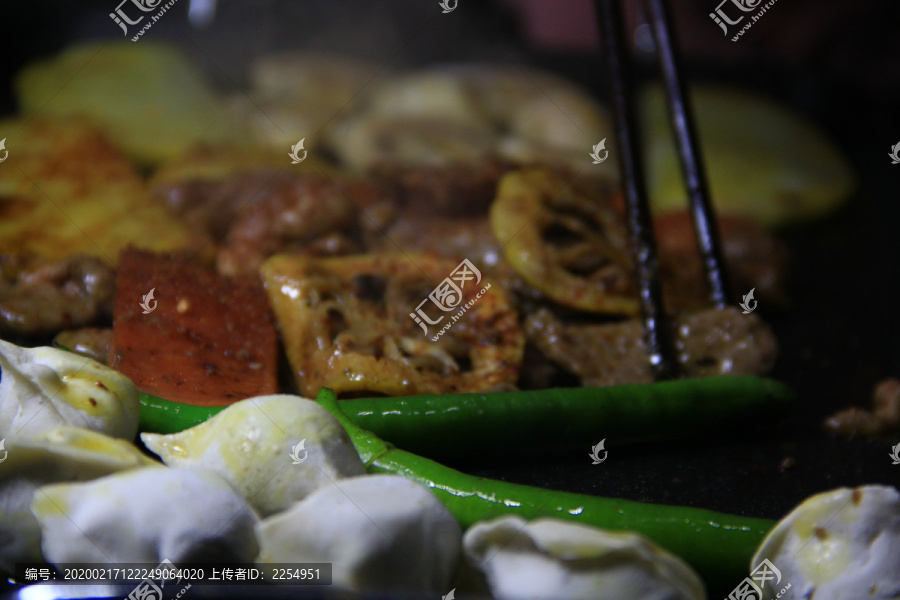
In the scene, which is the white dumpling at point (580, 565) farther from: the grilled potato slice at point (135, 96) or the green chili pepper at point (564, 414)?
the grilled potato slice at point (135, 96)

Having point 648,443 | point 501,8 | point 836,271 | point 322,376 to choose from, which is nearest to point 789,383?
point 648,443

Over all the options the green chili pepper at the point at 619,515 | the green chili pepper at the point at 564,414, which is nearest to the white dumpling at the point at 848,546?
the green chili pepper at the point at 619,515

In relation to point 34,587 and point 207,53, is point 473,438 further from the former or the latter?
point 207,53

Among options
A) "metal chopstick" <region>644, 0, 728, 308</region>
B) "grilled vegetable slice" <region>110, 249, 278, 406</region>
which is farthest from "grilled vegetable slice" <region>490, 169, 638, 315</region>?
"grilled vegetable slice" <region>110, 249, 278, 406</region>

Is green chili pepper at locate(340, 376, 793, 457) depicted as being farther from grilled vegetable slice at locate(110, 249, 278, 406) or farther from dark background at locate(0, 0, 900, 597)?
grilled vegetable slice at locate(110, 249, 278, 406)

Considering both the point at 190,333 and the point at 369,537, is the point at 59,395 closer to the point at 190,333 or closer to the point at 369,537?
the point at 190,333
